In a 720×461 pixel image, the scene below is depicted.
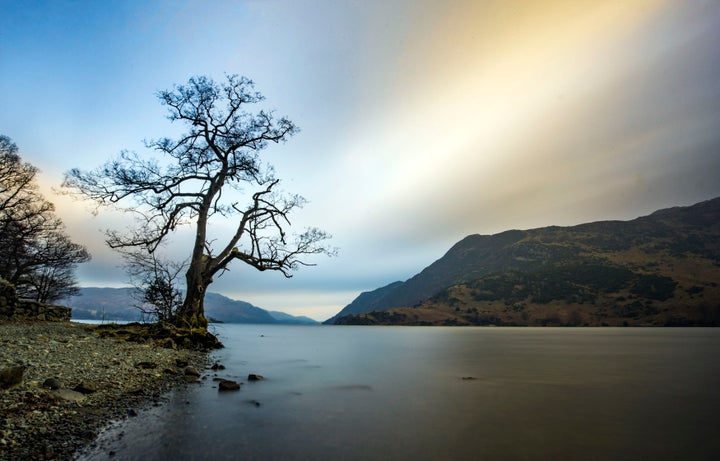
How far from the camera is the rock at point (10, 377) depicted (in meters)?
6.32

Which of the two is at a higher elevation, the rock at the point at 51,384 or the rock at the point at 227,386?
the rock at the point at 51,384

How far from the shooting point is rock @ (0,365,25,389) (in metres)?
6.32

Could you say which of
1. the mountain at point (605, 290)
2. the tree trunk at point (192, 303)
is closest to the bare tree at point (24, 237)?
the tree trunk at point (192, 303)

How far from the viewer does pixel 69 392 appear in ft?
22.5

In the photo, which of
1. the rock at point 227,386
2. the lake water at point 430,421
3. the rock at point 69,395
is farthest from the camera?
the rock at point 227,386

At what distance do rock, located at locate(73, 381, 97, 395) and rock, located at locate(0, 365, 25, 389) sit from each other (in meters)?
0.97

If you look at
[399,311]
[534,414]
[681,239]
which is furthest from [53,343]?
[681,239]

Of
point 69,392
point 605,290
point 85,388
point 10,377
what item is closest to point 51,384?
point 69,392

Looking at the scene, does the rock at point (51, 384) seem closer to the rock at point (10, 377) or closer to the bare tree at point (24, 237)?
the rock at point (10, 377)

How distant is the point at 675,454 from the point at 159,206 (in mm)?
23912

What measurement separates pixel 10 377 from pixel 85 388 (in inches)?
50.2

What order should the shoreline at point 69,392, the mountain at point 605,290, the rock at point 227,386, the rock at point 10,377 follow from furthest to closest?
the mountain at point 605,290 → the rock at point 227,386 → the rock at point 10,377 → the shoreline at point 69,392

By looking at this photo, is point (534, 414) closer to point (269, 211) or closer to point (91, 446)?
point (91, 446)

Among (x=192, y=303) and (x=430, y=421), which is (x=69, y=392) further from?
(x=192, y=303)
